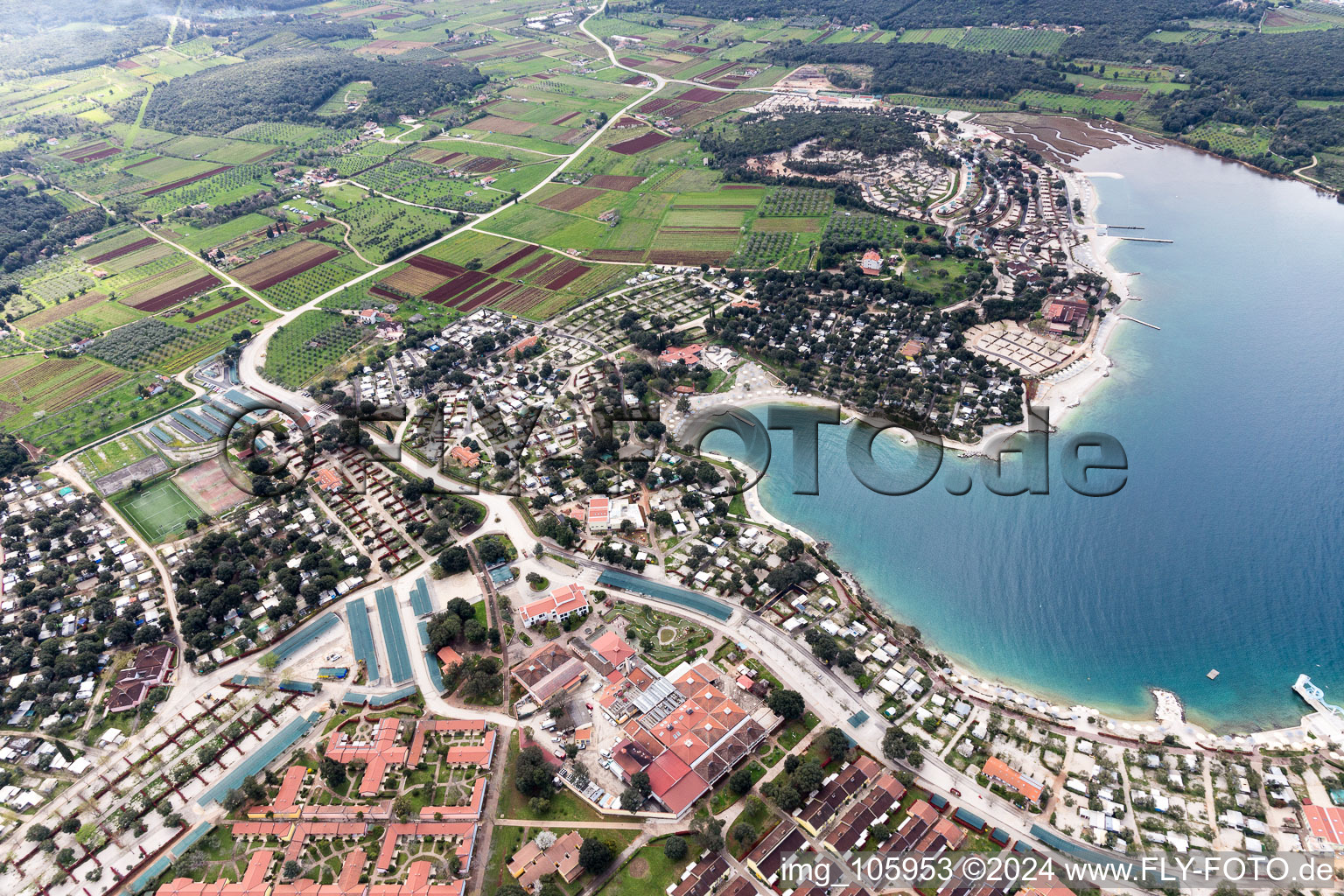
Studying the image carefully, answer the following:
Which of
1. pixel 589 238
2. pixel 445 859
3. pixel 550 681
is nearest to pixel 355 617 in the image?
pixel 550 681

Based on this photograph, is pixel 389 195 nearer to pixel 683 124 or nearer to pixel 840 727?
pixel 683 124

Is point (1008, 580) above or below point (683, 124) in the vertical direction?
below

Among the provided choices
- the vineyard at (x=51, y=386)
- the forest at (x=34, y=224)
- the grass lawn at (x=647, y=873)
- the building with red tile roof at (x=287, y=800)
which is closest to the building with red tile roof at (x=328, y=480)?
the building with red tile roof at (x=287, y=800)

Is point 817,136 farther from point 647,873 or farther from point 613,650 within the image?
point 647,873

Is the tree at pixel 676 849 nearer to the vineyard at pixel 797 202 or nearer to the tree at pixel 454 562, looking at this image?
the tree at pixel 454 562

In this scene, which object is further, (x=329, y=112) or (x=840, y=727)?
(x=329, y=112)

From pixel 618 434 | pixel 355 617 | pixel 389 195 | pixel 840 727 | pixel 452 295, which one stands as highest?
pixel 389 195

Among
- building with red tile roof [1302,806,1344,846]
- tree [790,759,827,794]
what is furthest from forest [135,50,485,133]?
building with red tile roof [1302,806,1344,846]

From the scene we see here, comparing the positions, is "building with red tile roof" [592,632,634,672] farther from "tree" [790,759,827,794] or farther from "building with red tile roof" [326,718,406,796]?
"building with red tile roof" [326,718,406,796]

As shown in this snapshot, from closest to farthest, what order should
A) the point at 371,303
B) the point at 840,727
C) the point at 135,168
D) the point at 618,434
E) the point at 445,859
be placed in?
the point at 445,859 → the point at 840,727 → the point at 618,434 → the point at 371,303 → the point at 135,168
